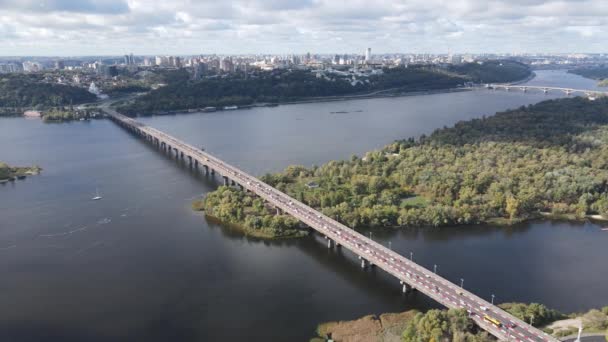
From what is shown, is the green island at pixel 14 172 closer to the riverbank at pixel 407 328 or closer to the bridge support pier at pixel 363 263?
the bridge support pier at pixel 363 263

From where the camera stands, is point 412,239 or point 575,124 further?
point 575,124

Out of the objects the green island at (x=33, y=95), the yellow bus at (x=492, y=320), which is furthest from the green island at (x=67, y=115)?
the yellow bus at (x=492, y=320)

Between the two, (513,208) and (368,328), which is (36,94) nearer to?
(513,208)

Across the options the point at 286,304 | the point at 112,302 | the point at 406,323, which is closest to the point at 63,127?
the point at 112,302

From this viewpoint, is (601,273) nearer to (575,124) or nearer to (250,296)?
(250,296)

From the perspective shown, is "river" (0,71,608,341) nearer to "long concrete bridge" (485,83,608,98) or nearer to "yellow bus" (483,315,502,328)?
"yellow bus" (483,315,502,328)

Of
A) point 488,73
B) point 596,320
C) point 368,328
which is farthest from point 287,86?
point 596,320
